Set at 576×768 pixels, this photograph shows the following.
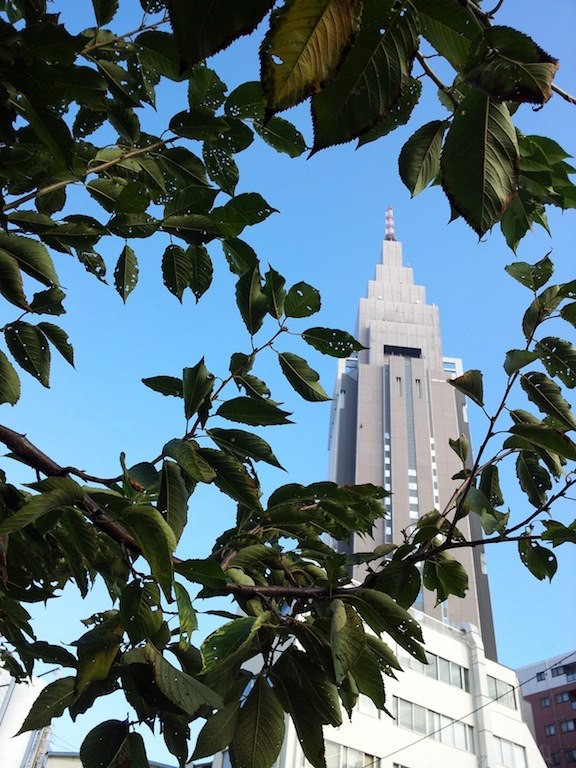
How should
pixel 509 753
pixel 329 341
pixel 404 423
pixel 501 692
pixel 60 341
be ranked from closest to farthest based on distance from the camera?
1. pixel 329 341
2. pixel 60 341
3. pixel 509 753
4. pixel 501 692
5. pixel 404 423

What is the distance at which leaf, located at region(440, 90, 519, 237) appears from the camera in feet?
1.56

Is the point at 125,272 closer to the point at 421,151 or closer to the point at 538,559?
the point at 421,151

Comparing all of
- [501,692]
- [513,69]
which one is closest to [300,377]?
[513,69]

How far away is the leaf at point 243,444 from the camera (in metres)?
1.22

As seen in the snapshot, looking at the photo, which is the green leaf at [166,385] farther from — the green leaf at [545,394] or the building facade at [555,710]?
the building facade at [555,710]

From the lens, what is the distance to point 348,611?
1180 millimetres

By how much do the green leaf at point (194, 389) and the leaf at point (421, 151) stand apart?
2.04 ft

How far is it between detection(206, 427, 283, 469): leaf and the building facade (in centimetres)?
3949

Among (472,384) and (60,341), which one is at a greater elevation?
(60,341)

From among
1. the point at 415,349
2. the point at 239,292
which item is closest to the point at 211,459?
the point at 239,292

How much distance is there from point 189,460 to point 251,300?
41 centimetres

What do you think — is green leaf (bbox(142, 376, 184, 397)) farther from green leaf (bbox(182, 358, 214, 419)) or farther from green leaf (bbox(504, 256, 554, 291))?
green leaf (bbox(504, 256, 554, 291))

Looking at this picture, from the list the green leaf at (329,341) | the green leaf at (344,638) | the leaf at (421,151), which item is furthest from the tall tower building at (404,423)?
the leaf at (421,151)

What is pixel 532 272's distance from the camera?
1345 mm
